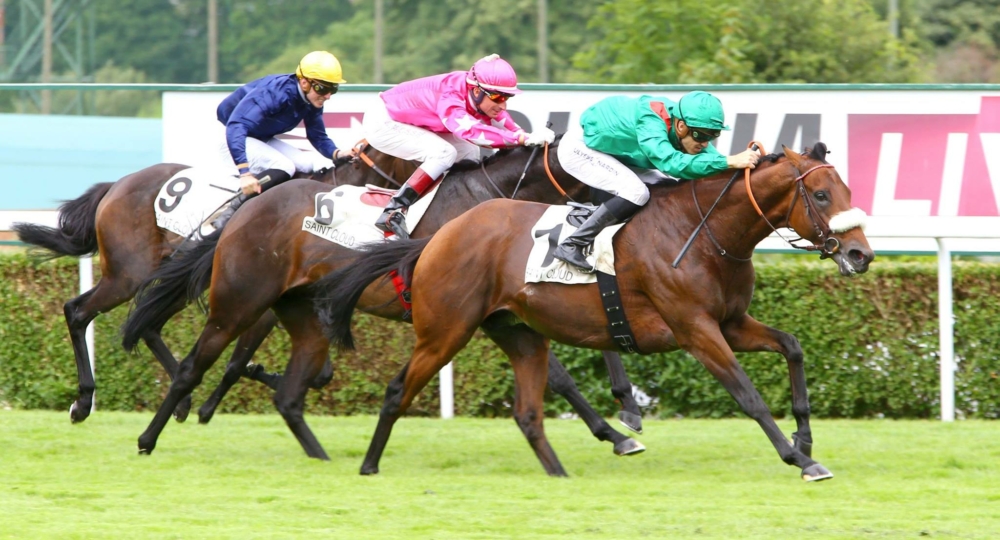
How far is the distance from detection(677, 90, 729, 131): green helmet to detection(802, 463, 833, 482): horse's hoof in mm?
1542

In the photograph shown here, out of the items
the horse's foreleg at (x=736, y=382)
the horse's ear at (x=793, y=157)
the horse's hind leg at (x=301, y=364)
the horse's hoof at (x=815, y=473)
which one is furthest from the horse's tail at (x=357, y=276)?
the horse's hoof at (x=815, y=473)

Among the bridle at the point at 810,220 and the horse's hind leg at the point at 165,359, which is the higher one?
the bridle at the point at 810,220

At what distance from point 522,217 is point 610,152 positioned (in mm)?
516

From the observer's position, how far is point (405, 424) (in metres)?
8.25

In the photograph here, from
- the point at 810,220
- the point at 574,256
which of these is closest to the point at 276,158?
the point at 574,256

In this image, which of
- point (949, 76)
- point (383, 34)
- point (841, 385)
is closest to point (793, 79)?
point (841, 385)

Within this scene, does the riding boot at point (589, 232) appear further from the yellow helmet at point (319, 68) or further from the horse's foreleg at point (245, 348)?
the horse's foreleg at point (245, 348)

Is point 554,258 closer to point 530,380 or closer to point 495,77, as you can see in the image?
point 530,380

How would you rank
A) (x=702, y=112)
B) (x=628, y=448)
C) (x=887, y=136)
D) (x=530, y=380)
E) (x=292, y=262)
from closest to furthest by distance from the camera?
(x=702, y=112) → (x=530, y=380) → (x=628, y=448) → (x=292, y=262) → (x=887, y=136)

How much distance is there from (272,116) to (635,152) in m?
2.29

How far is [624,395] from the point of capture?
268 inches

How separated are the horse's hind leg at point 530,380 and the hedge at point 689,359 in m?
2.26

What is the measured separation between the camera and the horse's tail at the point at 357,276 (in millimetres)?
6270

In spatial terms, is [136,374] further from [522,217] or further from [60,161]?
[522,217]
